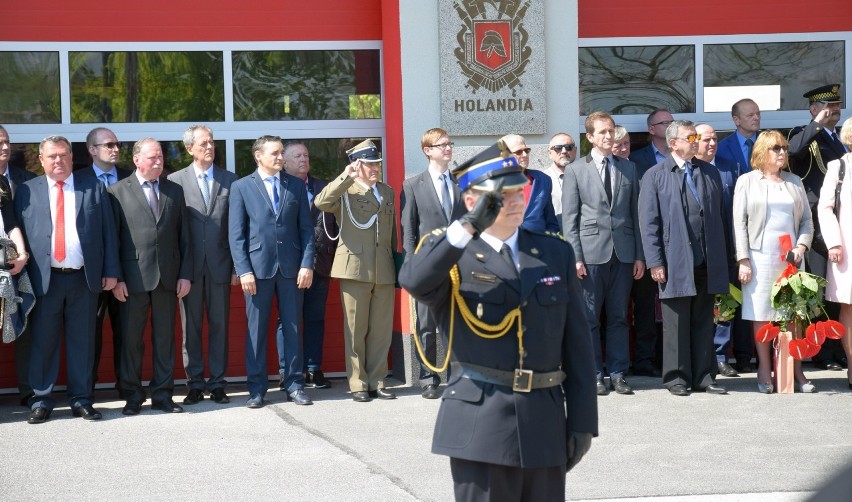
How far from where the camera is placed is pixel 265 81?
11.0 metres

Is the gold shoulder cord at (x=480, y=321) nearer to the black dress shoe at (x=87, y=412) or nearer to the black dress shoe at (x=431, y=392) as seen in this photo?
the black dress shoe at (x=87, y=412)

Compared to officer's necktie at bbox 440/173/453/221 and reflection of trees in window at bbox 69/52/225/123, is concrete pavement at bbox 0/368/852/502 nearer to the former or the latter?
officer's necktie at bbox 440/173/453/221

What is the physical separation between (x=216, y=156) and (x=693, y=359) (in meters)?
4.65

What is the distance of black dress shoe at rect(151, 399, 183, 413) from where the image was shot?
9.01m

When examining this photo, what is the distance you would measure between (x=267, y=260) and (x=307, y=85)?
243 centimetres

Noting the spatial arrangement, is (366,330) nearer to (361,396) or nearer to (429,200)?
(361,396)

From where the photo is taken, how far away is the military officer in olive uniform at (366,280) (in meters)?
9.52

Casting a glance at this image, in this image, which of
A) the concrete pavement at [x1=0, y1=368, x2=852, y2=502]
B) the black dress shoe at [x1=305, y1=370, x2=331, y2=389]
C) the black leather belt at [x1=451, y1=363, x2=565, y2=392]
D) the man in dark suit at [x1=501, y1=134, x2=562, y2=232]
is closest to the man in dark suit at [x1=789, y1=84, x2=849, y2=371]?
the concrete pavement at [x1=0, y1=368, x2=852, y2=502]

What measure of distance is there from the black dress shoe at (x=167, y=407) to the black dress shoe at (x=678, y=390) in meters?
3.87

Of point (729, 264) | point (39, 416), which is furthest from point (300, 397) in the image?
point (729, 264)

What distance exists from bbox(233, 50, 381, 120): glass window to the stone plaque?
1.15 metres

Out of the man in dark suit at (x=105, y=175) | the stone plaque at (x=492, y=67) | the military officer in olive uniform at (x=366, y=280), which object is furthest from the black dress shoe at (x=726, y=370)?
the man in dark suit at (x=105, y=175)

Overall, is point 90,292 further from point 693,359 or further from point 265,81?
point 693,359

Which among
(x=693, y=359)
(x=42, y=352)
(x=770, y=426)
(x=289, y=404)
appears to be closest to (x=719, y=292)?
(x=693, y=359)
